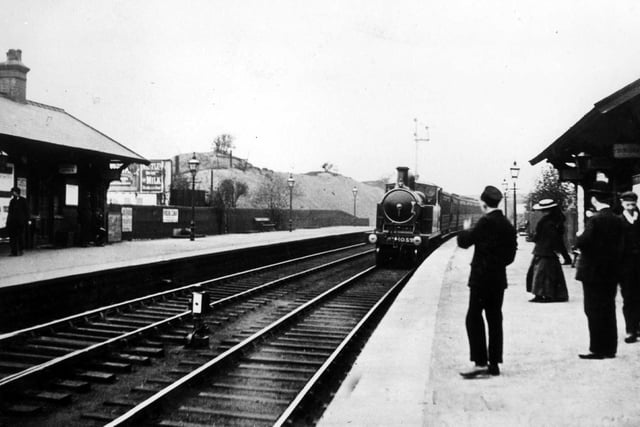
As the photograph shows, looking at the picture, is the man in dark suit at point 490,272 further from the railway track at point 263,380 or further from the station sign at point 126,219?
the station sign at point 126,219

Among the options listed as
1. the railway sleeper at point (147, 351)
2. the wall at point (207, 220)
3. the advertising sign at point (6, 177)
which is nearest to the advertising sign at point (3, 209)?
the advertising sign at point (6, 177)

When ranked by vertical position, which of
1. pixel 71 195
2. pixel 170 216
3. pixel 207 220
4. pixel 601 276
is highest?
pixel 71 195

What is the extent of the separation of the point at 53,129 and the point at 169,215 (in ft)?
29.8

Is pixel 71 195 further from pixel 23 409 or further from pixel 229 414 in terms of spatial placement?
pixel 229 414

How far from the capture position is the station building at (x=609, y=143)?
7738 millimetres

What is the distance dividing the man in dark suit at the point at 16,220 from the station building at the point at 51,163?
1.09 metres

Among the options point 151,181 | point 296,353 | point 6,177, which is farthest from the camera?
point 151,181

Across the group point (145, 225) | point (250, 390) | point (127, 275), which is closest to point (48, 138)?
point (127, 275)

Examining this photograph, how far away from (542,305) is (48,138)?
41.3 ft

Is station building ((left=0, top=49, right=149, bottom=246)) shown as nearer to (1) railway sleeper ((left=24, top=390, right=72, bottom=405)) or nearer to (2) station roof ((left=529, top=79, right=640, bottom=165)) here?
(1) railway sleeper ((left=24, top=390, right=72, bottom=405))

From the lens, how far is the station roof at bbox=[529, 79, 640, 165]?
745 cm

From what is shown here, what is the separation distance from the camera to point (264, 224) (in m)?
36.1

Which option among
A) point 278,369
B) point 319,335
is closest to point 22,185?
point 319,335

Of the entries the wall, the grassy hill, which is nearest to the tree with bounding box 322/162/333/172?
the grassy hill
